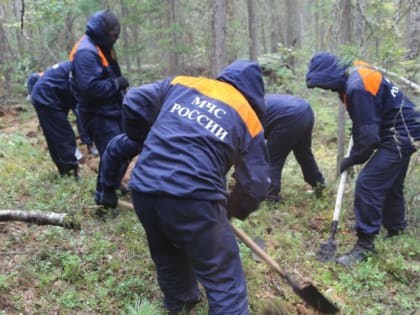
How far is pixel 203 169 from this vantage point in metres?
2.71

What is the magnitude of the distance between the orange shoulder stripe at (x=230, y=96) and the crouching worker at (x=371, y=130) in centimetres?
178

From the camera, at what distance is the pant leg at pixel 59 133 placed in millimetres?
6184

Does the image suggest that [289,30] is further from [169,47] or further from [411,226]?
[411,226]

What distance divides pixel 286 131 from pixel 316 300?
2829 mm

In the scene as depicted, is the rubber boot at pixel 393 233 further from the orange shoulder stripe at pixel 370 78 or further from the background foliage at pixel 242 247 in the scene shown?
the orange shoulder stripe at pixel 370 78

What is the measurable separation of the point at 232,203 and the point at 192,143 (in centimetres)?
75

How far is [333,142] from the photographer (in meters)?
9.85

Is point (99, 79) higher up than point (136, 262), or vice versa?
point (99, 79)

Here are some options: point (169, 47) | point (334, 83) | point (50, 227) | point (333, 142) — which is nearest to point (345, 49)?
point (334, 83)

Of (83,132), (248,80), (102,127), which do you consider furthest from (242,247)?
(83,132)

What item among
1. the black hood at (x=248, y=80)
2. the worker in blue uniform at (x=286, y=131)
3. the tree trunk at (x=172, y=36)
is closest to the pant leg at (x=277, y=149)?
the worker in blue uniform at (x=286, y=131)

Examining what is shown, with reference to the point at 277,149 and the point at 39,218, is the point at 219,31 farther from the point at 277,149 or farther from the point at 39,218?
the point at 39,218

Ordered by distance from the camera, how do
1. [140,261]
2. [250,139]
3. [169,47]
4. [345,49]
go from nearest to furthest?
1. [250,139]
2. [345,49]
3. [140,261]
4. [169,47]

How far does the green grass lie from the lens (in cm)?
365
